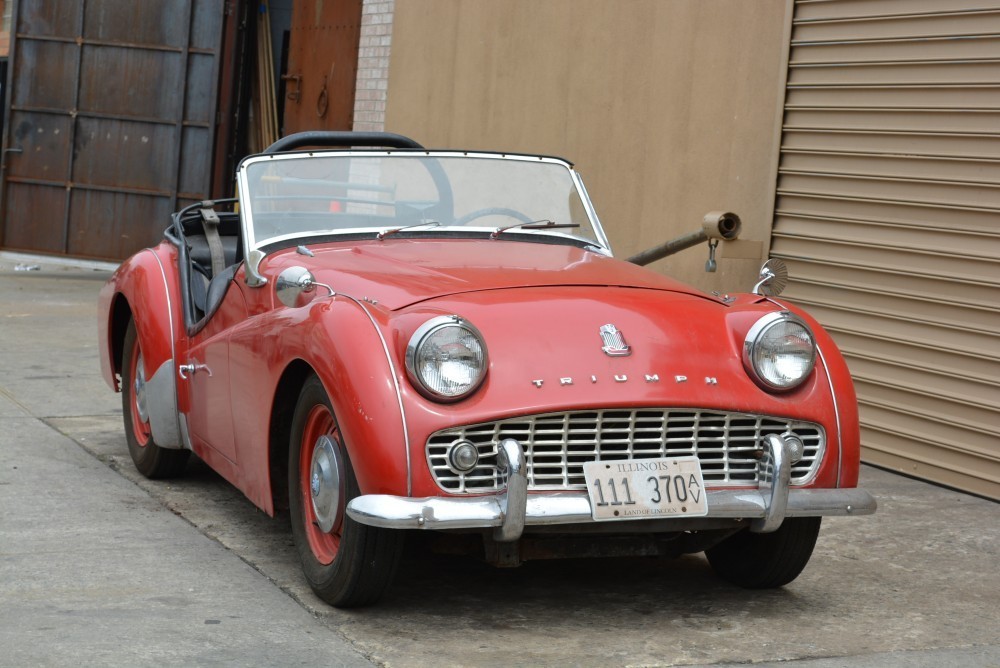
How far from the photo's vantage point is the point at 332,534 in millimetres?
3994

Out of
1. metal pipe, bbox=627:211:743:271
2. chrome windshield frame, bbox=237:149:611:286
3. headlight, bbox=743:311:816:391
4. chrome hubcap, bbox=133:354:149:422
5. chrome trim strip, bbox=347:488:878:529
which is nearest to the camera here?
chrome trim strip, bbox=347:488:878:529

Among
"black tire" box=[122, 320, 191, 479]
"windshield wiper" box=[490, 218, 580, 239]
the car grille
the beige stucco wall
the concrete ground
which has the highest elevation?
the beige stucco wall

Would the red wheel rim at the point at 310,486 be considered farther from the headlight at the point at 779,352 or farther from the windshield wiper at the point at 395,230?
the headlight at the point at 779,352

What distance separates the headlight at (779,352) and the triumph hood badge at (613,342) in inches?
14.8

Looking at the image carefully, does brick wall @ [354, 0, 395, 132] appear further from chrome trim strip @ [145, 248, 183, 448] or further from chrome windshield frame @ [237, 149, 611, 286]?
chrome trim strip @ [145, 248, 183, 448]

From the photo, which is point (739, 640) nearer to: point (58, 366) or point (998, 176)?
point (998, 176)

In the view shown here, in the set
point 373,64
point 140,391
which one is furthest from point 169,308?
point 373,64

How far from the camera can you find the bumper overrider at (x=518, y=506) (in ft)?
11.5

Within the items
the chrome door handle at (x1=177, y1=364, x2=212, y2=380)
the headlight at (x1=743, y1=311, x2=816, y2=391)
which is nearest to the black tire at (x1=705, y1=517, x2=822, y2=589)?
the headlight at (x1=743, y1=311, x2=816, y2=391)

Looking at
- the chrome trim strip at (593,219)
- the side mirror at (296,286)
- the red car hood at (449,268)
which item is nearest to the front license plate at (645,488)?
the red car hood at (449,268)

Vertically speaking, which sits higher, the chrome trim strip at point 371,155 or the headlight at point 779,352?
the chrome trim strip at point 371,155

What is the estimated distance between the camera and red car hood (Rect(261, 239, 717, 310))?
4.10 metres

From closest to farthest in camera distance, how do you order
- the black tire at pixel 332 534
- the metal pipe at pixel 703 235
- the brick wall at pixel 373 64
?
the black tire at pixel 332 534, the metal pipe at pixel 703 235, the brick wall at pixel 373 64

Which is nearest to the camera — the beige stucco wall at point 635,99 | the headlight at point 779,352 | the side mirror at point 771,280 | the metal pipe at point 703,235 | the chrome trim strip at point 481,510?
the chrome trim strip at point 481,510
